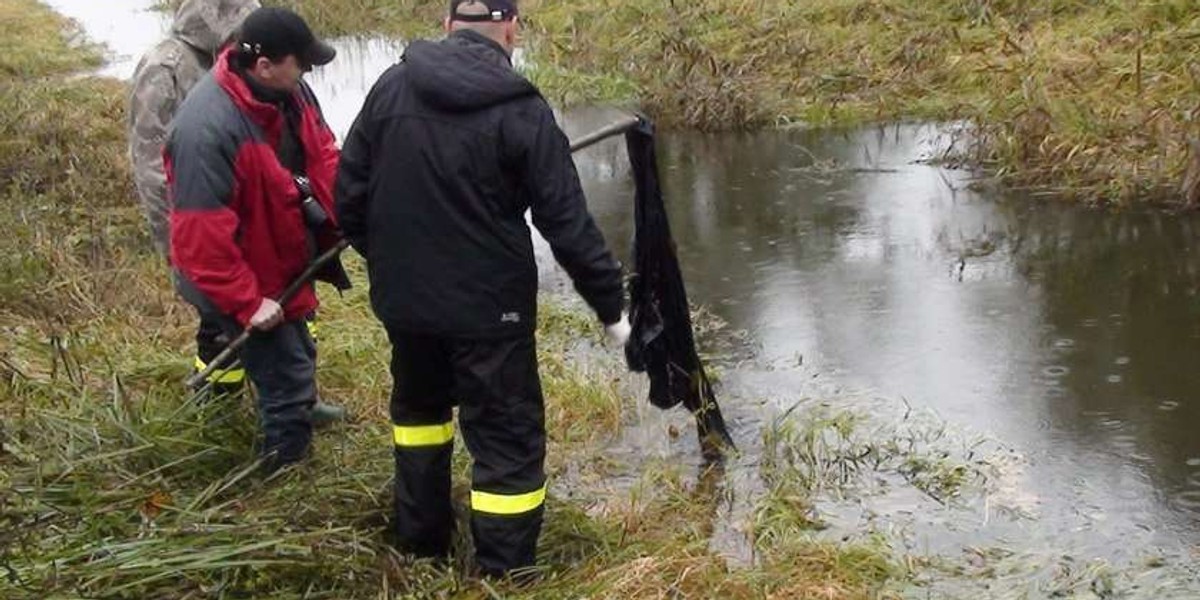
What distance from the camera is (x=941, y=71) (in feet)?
38.8

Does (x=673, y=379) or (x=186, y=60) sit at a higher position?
(x=186, y=60)

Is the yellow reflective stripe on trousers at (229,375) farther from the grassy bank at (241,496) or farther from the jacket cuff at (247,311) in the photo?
the jacket cuff at (247,311)

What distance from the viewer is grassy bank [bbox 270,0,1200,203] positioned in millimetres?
9141

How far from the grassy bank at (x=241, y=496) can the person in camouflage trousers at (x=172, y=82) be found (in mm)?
525

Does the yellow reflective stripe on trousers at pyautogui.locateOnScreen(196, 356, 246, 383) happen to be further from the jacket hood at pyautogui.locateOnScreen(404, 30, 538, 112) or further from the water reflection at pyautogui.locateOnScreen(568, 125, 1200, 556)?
the water reflection at pyautogui.locateOnScreen(568, 125, 1200, 556)

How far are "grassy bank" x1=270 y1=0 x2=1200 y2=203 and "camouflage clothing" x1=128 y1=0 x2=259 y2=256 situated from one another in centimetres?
590

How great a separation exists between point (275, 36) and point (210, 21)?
2.68ft

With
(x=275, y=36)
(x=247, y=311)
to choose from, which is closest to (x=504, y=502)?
(x=247, y=311)

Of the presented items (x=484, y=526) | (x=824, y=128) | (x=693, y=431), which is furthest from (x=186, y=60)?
(x=824, y=128)

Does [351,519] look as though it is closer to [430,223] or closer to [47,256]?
[430,223]

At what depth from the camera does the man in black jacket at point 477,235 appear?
146 inches

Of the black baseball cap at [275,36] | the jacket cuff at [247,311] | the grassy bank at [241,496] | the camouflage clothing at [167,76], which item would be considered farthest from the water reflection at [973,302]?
the black baseball cap at [275,36]

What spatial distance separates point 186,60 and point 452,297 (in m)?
1.77

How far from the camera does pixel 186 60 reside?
194 inches
